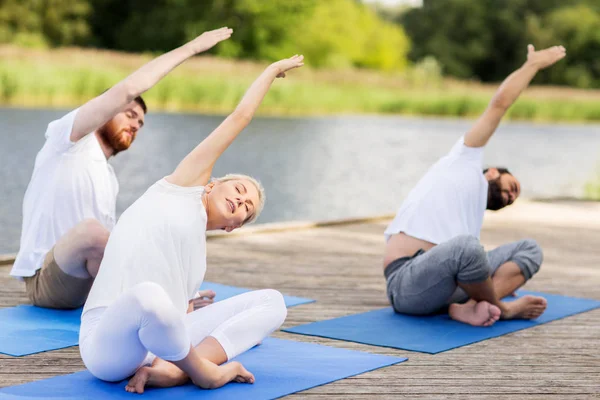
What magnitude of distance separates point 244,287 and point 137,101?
1.13 meters

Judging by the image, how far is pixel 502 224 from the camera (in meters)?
6.86

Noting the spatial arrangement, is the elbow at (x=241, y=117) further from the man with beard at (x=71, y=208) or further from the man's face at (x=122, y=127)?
the man's face at (x=122, y=127)

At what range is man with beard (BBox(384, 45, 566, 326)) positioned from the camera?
3.53m

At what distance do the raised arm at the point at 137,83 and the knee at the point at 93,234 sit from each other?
0.32 metres

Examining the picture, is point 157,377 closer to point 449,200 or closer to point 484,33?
point 449,200

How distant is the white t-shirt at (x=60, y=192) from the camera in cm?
344

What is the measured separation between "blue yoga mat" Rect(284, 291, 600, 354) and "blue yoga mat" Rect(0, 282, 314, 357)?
30.6 inches

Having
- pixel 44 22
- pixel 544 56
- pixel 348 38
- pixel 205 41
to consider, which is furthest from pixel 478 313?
pixel 348 38

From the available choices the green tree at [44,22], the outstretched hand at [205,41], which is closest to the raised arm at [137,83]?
the outstretched hand at [205,41]

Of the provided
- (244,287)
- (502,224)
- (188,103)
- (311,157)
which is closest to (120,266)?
(244,287)

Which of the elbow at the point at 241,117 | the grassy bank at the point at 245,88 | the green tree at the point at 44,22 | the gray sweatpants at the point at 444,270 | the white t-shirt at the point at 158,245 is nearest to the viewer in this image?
the white t-shirt at the point at 158,245

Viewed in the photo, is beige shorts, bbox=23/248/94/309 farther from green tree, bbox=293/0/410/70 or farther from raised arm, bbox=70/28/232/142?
green tree, bbox=293/0/410/70

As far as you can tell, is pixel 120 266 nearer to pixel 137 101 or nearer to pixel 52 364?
pixel 52 364

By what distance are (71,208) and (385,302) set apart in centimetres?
138
